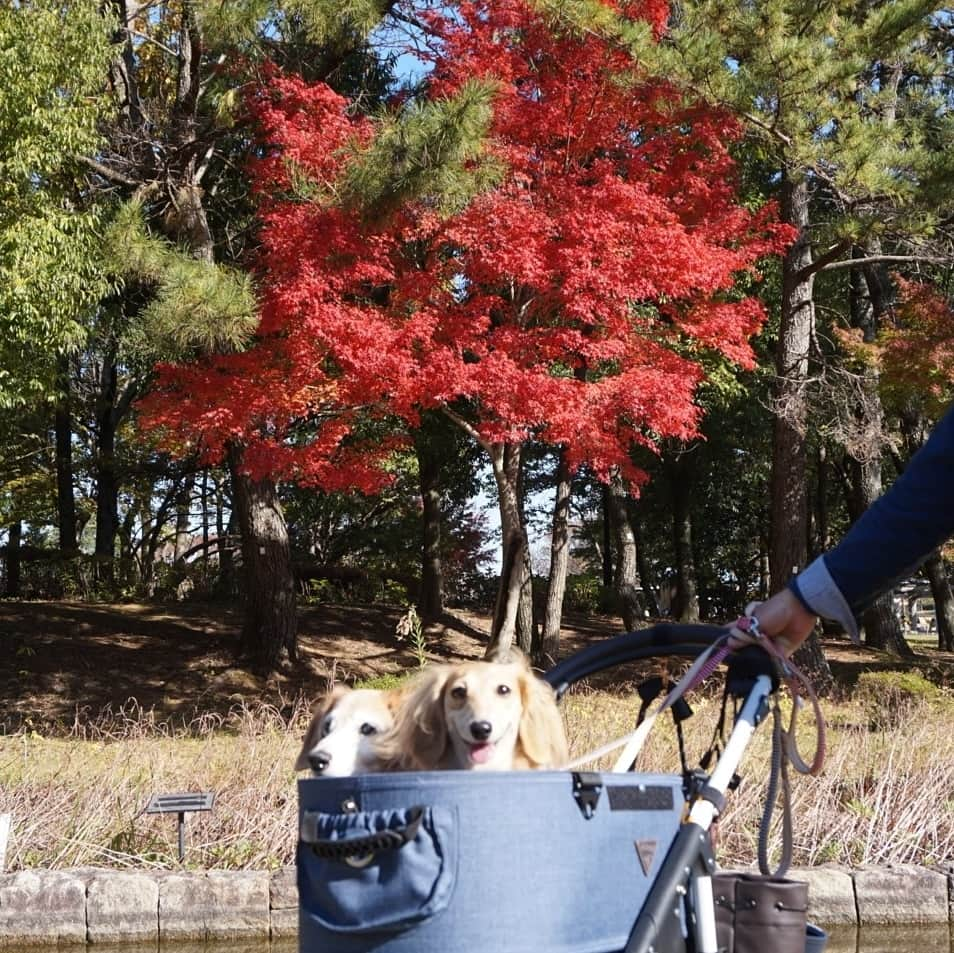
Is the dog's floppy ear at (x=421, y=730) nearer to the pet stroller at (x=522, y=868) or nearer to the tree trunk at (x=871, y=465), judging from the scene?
the pet stroller at (x=522, y=868)

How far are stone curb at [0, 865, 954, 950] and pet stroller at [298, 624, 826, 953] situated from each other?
335 centimetres

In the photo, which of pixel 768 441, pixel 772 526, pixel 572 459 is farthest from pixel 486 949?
pixel 768 441

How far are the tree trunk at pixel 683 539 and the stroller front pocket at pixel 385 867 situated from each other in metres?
18.1

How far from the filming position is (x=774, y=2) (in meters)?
9.87

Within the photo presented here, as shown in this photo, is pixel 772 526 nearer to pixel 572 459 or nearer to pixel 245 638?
pixel 572 459

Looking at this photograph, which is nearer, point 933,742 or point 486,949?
point 486,949

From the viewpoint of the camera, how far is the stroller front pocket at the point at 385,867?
1.64 m

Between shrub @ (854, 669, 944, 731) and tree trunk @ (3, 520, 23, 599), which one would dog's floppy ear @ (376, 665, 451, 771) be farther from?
tree trunk @ (3, 520, 23, 599)

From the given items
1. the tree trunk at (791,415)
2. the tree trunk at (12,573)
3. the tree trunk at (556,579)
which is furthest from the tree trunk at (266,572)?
the tree trunk at (12,573)

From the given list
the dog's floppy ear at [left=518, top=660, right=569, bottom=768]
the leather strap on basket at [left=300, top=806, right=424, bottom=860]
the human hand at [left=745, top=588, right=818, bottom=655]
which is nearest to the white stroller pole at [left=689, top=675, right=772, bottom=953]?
the human hand at [left=745, top=588, right=818, bottom=655]

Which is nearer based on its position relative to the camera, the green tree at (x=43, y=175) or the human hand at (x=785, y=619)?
the human hand at (x=785, y=619)

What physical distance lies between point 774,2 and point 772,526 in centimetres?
589

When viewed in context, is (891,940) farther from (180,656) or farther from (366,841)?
(180,656)

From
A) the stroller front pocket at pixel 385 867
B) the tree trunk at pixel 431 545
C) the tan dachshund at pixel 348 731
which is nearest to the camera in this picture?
the stroller front pocket at pixel 385 867
